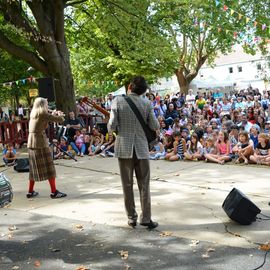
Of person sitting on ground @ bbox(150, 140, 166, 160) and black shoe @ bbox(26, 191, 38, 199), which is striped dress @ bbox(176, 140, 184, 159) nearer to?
person sitting on ground @ bbox(150, 140, 166, 160)

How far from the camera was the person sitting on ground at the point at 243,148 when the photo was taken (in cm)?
961

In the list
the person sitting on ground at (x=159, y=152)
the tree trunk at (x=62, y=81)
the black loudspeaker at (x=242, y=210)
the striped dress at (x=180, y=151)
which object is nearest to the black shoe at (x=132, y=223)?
the black loudspeaker at (x=242, y=210)

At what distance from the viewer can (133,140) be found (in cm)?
528

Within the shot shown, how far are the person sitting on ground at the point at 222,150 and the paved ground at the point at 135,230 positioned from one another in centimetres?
128

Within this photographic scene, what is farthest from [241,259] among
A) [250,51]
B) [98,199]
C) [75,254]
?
[250,51]

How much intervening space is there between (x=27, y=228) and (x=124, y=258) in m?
1.75

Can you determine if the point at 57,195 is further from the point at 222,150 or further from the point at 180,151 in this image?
the point at 222,150

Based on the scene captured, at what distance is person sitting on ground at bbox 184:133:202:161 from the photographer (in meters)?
10.5

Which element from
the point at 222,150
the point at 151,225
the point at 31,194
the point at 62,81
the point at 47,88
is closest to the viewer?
the point at 151,225

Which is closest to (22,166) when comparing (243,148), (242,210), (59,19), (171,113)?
(243,148)

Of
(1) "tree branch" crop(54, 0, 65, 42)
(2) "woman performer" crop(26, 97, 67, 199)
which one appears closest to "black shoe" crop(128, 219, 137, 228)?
(2) "woman performer" crop(26, 97, 67, 199)

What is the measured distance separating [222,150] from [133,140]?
17.8 ft

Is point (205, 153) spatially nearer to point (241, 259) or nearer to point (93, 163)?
point (93, 163)

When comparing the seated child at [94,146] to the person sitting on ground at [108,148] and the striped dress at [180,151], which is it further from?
the striped dress at [180,151]
